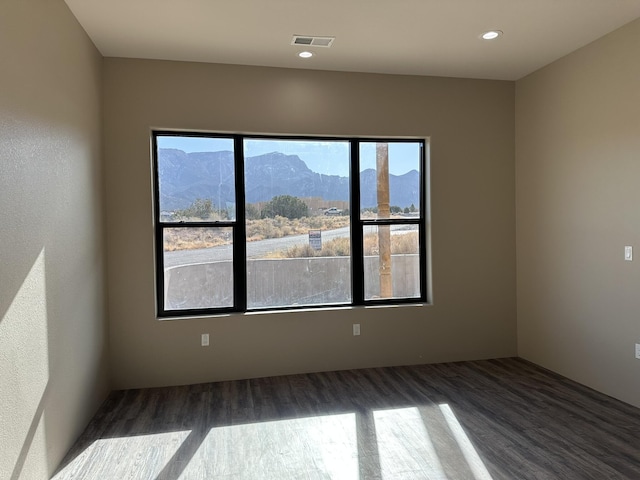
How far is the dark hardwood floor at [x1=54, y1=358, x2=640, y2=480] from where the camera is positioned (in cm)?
262

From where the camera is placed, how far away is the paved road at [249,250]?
13.4 ft

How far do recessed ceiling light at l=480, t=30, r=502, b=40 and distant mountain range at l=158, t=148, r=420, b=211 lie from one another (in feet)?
4.69

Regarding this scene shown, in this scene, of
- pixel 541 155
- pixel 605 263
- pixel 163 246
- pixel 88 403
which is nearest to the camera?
pixel 88 403

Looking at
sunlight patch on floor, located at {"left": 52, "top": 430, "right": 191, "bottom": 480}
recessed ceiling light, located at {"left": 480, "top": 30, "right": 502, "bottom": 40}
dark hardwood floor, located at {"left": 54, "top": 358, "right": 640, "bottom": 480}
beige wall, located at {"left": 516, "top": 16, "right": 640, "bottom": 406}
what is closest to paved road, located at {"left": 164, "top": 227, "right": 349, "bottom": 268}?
dark hardwood floor, located at {"left": 54, "top": 358, "right": 640, "bottom": 480}

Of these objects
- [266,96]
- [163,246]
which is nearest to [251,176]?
[266,96]

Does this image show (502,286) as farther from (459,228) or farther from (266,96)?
A: (266,96)

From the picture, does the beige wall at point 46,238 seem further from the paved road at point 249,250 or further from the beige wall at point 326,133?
the paved road at point 249,250

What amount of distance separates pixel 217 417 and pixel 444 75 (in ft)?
12.1

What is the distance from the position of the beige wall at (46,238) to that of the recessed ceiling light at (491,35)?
2948mm

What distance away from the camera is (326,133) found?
430 centimetres

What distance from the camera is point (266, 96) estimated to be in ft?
13.6

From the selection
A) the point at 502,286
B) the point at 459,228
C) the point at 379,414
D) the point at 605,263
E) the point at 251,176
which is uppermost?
the point at 251,176

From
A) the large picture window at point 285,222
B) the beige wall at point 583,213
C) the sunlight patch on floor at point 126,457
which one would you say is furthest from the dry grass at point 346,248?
the sunlight patch on floor at point 126,457

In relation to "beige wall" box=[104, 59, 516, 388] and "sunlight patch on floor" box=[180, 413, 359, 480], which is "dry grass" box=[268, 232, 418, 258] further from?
"sunlight patch on floor" box=[180, 413, 359, 480]
